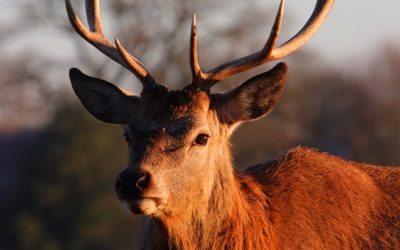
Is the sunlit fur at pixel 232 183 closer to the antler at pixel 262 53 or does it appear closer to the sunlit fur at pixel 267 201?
the sunlit fur at pixel 267 201

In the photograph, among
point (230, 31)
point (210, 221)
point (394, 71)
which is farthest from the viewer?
point (394, 71)

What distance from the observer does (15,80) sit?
54.2m

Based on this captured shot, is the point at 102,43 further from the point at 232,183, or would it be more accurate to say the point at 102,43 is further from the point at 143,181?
the point at 143,181

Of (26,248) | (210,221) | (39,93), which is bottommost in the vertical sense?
(210,221)

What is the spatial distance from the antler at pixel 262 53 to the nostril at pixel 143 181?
1.24 metres

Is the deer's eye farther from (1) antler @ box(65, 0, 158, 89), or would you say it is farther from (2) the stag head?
(1) antler @ box(65, 0, 158, 89)

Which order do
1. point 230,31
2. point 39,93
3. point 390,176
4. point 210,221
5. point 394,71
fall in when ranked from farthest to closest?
point 394,71 < point 230,31 < point 39,93 < point 390,176 < point 210,221

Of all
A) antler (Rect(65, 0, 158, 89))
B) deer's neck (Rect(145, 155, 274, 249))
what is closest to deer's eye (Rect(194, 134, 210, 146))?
deer's neck (Rect(145, 155, 274, 249))

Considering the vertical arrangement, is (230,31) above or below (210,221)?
above

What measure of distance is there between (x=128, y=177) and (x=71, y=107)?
3194 cm

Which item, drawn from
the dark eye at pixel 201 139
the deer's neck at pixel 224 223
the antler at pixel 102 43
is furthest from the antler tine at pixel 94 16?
the deer's neck at pixel 224 223

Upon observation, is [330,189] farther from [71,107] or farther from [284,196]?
[71,107]

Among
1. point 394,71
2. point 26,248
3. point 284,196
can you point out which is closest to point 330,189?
point 284,196

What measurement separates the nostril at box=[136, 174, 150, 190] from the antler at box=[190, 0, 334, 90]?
1.24 m
